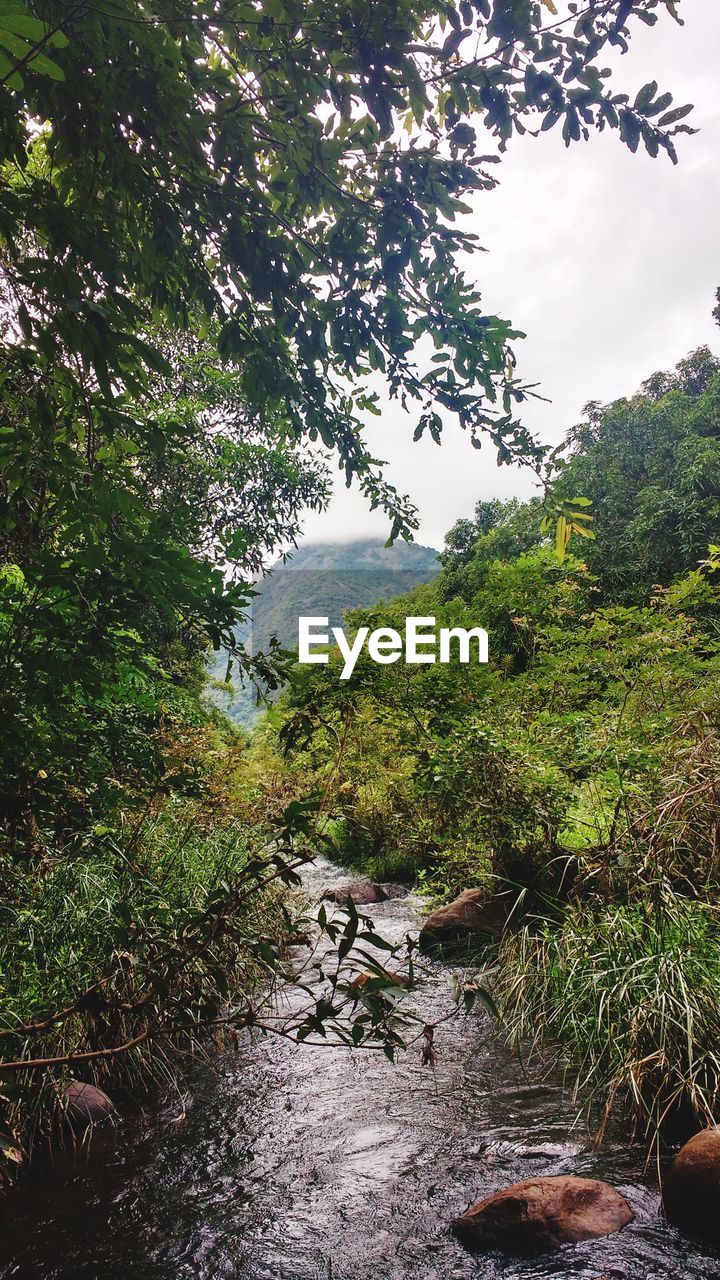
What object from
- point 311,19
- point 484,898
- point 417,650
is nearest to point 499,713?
point 417,650

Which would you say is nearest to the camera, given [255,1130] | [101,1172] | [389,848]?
[101,1172]

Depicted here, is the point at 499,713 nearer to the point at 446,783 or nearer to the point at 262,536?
the point at 446,783

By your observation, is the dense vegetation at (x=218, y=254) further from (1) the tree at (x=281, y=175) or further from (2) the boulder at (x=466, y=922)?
(2) the boulder at (x=466, y=922)

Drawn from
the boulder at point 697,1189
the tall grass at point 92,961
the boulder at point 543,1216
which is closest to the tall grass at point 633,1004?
the boulder at point 697,1189

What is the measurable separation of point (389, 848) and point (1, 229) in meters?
10.3

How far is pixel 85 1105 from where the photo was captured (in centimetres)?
354

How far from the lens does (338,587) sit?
10250cm

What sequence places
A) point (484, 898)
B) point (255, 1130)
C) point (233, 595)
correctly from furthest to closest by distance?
point (484, 898) → point (255, 1130) → point (233, 595)

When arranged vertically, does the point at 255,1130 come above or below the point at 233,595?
below

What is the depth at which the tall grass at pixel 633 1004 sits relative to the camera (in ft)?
10.3

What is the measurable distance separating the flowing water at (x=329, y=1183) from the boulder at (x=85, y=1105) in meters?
0.13

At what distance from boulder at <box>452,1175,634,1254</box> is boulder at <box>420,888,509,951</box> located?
3.14m

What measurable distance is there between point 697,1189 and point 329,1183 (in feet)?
5.15

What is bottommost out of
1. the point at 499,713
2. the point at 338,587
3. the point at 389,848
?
the point at 389,848
